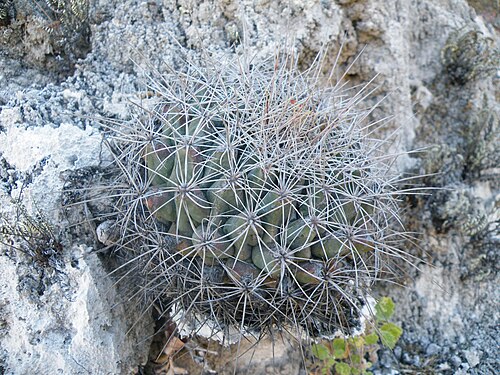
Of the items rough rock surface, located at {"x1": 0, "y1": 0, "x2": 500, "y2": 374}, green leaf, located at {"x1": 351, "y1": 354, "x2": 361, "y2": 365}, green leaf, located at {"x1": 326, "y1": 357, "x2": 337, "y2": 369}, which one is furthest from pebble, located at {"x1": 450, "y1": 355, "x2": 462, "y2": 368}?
green leaf, located at {"x1": 326, "y1": 357, "x2": 337, "y2": 369}

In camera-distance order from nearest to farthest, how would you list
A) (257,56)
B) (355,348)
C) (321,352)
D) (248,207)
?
(248,207)
(321,352)
(355,348)
(257,56)

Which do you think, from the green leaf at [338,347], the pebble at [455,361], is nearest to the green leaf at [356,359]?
the green leaf at [338,347]

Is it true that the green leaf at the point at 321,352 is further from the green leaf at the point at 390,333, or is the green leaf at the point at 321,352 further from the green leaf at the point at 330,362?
the green leaf at the point at 390,333

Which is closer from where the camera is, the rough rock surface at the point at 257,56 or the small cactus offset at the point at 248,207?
the small cactus offset at the point at 248,207

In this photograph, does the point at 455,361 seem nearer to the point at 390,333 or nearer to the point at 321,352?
the point at 390,333

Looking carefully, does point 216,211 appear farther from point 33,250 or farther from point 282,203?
point 33,250

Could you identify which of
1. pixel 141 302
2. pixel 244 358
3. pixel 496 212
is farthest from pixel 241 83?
pixel 496 212

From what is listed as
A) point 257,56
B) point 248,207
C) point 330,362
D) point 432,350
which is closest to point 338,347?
point 330,362
